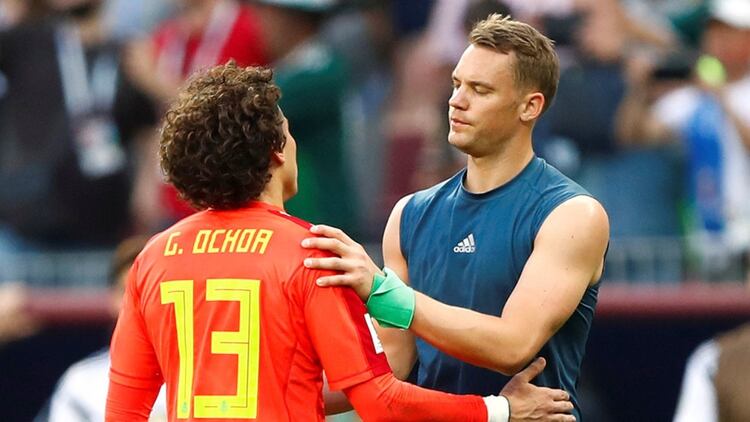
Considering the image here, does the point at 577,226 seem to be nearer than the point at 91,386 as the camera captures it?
Yes

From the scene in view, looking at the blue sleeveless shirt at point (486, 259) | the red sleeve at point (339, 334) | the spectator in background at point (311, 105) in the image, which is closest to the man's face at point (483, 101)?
the blue sleeveless shirt at point (486, 259)

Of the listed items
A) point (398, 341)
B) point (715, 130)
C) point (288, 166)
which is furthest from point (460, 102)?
point (715, 130)

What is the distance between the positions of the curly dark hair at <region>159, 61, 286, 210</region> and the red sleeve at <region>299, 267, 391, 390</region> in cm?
31

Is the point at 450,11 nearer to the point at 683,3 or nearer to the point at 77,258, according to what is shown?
the point at 683,3

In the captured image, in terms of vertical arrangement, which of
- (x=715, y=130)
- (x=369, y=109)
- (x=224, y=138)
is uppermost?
(x=224, y=138)

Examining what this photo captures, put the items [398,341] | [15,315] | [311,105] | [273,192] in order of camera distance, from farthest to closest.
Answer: [15,315]
[311,105]
[398,341]
[273,192]

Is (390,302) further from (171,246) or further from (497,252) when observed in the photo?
(171,246)

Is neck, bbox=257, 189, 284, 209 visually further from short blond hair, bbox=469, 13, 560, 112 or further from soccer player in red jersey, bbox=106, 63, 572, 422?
short blond hair, bbox=469, 13, 560, 112

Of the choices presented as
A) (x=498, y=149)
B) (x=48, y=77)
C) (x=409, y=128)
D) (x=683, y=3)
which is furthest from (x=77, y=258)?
(x=498, y=149)

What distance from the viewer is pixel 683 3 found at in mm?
9016

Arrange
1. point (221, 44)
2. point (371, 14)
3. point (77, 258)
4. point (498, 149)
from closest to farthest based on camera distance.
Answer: point (498, 149) < point (221, 44) < point (77, 258) < point (371, 14)

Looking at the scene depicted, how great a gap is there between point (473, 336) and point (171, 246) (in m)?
0.84

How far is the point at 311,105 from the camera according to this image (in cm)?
748

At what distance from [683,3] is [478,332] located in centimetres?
523
